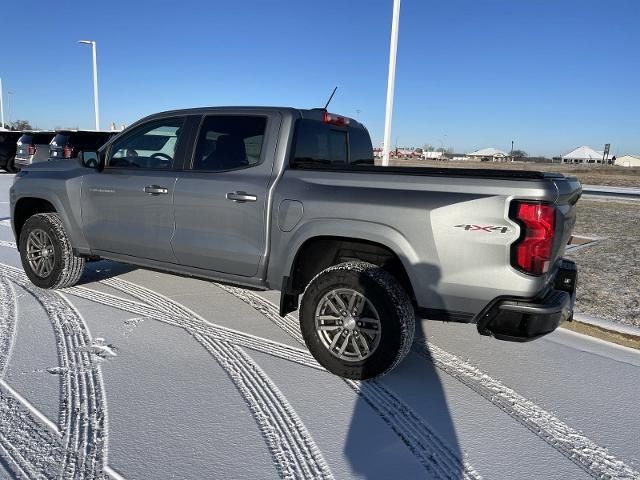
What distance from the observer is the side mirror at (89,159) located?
468 centimetres

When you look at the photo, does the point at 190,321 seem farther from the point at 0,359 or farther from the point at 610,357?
the point at 610,357

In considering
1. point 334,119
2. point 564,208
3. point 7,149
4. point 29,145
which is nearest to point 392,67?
point 334,119

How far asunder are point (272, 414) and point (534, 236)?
1.81 meters

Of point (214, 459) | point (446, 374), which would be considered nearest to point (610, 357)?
point (446, 374)

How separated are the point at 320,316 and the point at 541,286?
1.42 m

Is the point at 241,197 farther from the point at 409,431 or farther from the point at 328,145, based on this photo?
the point at 409,431

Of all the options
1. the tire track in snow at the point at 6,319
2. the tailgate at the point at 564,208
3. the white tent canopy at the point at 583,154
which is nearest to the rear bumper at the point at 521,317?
the tailgate at the point at 564,208

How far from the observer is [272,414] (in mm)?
2850

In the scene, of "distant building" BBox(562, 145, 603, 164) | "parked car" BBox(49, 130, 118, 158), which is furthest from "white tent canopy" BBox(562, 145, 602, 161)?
"parked car" BBox(49, 130, 118, 158)

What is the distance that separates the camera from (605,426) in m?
2.84

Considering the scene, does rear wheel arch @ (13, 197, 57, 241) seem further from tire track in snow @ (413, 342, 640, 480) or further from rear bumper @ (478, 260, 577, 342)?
rear bumper @ (478, 260, 577, 342)

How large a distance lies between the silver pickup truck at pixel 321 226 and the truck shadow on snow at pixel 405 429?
21 centimetres

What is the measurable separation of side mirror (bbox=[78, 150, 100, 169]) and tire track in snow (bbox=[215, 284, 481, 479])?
126 inches

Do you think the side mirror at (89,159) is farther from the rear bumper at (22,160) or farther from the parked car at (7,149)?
the parked car at (7,149)
